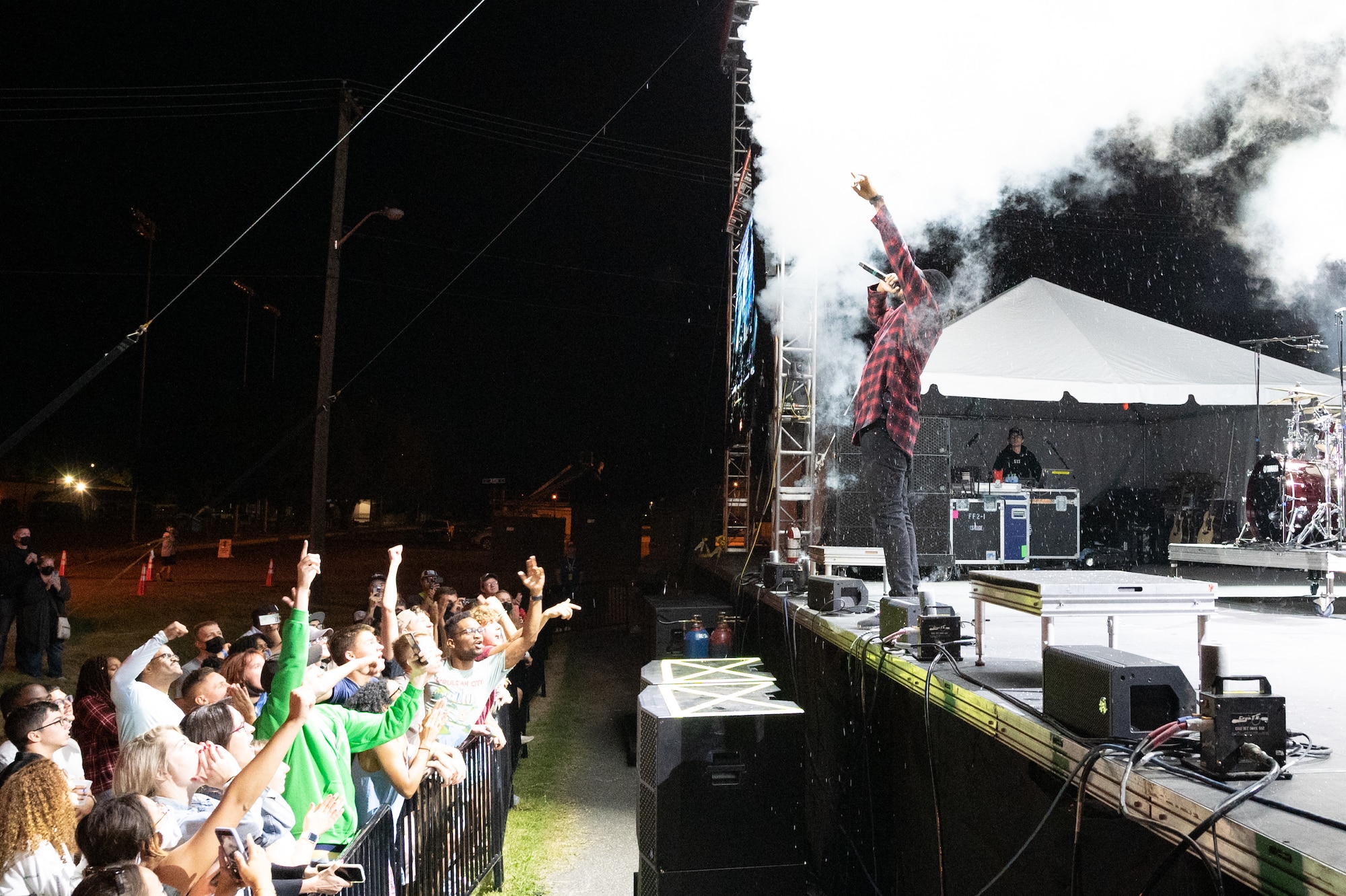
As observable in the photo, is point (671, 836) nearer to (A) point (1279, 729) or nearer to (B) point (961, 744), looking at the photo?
(B) point (961, 744)

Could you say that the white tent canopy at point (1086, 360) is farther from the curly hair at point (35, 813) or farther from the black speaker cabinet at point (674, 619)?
the curly hair at point (35, 813)

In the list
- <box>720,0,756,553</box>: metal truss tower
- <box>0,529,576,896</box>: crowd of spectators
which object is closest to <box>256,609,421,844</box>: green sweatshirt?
<box>0,529,576,896</box>: crowd of spectators

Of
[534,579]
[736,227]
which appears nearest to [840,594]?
[534,579]

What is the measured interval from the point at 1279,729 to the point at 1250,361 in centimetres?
1102

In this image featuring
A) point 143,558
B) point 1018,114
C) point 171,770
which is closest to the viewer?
point 171,770

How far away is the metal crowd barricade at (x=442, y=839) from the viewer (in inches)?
135

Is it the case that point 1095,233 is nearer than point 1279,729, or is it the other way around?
point 1279,729

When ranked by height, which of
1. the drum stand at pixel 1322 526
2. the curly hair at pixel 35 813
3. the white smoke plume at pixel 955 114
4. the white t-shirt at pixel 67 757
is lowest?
the white t-shirt at pixel 67 757

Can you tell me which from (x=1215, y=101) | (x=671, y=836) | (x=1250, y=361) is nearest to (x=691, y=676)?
(x=671, y=836)

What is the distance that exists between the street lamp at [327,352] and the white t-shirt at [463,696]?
841 cm

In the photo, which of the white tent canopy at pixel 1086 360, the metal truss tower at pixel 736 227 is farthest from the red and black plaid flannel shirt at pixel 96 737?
the metal truss tower at pixel 736 227

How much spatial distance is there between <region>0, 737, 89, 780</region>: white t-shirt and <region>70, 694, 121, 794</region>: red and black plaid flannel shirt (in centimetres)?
26

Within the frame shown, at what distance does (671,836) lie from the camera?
4.20 m

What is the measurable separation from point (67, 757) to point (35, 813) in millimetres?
1484
